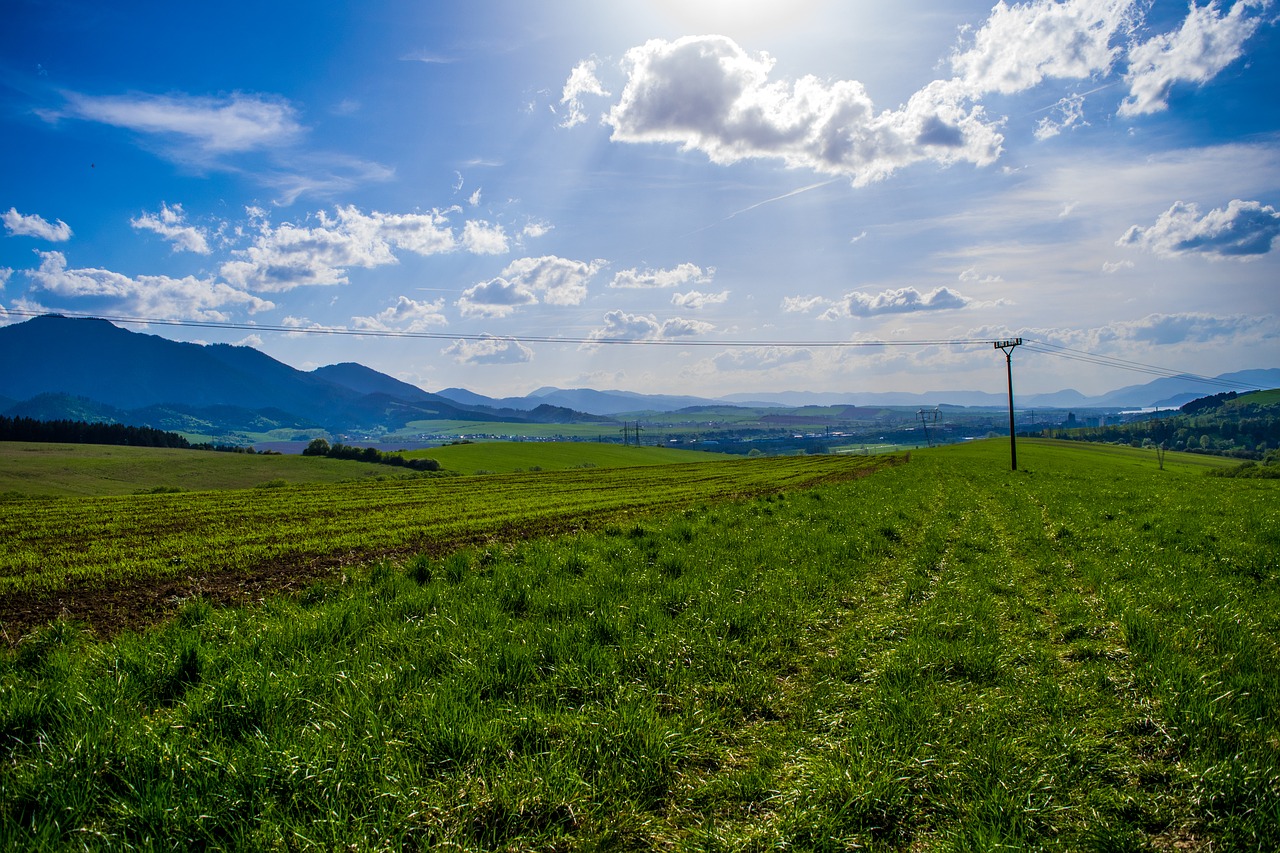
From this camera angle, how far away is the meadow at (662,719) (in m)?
4.22

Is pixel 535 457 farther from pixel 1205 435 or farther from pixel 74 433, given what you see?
pixel 1205 435

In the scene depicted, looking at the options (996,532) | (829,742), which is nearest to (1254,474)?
(996,532)

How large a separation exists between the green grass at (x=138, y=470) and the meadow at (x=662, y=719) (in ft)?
182

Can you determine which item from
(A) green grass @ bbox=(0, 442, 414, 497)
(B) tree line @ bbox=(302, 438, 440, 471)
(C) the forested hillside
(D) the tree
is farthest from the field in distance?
(C) the forested hillside

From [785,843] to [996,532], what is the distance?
56.7ft

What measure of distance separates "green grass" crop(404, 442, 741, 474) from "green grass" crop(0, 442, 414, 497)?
16.4 m

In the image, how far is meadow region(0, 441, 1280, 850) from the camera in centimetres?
422

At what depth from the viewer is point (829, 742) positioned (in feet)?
18.1

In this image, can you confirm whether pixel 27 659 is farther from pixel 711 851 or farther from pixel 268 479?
pixel 268 479

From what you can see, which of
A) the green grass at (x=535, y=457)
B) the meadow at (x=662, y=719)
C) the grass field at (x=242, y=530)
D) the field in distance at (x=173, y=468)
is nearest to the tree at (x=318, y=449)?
the field in distance at (x=173, y=468)

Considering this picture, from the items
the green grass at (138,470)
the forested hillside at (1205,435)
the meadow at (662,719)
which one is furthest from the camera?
the forested hillside at (1205,435)

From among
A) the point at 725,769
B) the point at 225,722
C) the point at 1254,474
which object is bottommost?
the point at 1254,474

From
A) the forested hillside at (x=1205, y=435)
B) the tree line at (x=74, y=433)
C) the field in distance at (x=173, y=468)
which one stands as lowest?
the forested hillside at (x=1205, y=435)

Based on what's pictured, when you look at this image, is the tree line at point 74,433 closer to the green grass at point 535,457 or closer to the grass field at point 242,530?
the green grass at point 535,457
